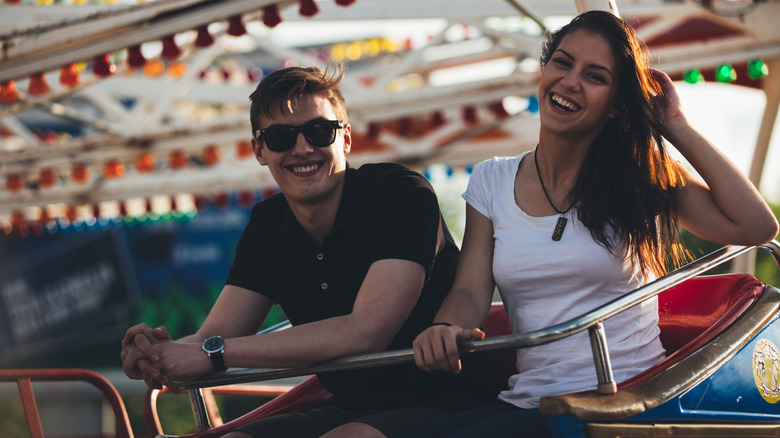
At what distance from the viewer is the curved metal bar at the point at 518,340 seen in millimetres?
1605

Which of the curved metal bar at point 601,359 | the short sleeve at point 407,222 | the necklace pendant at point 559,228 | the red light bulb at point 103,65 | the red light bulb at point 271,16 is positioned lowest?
the curved metal bar at point 601,359

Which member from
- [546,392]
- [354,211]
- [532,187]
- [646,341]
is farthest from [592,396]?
[354,211]

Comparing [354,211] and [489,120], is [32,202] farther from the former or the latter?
[354,211]

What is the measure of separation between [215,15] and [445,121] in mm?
2968

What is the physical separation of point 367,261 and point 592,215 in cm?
56

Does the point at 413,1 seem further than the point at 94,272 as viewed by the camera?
No

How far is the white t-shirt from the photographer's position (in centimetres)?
187

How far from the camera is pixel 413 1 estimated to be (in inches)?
194

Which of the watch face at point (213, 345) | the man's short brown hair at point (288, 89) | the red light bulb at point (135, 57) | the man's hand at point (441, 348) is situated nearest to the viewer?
the man's hand at point (441, 348)

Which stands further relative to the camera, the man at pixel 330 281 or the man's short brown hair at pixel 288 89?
the man's short brown hair at pixel 288 89

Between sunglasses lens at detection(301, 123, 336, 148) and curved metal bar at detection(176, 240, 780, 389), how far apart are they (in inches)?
21.8

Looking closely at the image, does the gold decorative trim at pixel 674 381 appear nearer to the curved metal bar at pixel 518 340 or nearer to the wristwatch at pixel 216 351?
the curved metal bar at pixel 518 340

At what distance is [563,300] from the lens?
1.90 meters

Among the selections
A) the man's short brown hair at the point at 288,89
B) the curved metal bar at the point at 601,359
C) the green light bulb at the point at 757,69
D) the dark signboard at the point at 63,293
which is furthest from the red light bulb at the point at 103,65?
the dark signboard at the point at 63,293
